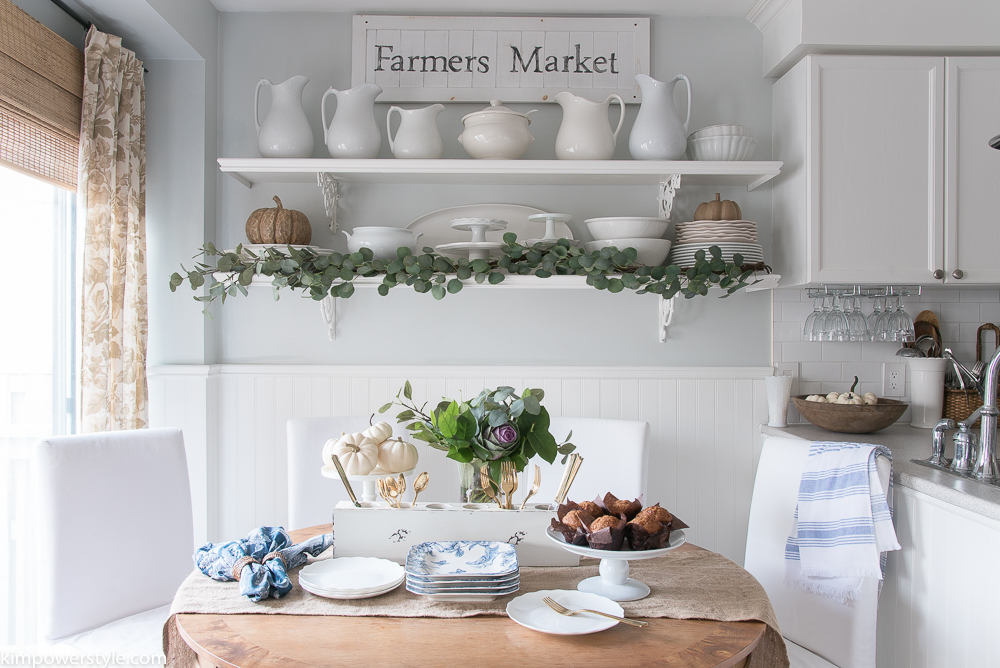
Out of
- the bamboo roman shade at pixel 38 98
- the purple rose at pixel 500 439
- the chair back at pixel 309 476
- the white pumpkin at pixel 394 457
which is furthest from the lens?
the chair back at pixel 309 476

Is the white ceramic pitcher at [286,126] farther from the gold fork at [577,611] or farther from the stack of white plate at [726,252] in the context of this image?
the gold fork at [577,611]

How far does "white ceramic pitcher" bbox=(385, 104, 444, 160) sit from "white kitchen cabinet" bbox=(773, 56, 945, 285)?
1.24m

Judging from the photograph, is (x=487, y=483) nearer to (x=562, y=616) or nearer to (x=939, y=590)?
(x=562, y=616)

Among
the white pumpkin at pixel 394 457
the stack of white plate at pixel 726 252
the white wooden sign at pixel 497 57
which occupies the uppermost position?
the white wooden sign at pixel 497 57

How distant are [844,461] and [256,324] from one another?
1.99 metres

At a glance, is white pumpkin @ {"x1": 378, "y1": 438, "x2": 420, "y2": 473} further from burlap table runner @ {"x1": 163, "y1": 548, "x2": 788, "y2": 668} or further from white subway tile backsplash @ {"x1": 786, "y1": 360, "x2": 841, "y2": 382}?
white subway tile backsplash @ {"x1": 786, "y1": 360, "x2": 841, "y2": 382}

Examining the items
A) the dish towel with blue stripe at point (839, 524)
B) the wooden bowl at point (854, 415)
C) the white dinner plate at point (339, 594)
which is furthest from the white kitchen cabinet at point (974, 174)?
the white dinner plate at point (339, 594)

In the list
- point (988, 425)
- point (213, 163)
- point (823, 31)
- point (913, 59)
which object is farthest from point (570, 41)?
point (988, 425)

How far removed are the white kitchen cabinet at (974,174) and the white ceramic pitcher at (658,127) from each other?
877mm

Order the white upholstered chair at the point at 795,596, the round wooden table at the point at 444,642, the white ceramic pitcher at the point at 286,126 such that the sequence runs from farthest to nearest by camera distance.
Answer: the white ceramic pitcher at the point at 286,126 < the white upholstered chair at the point at 795,596 < the round wooden table at the point at 444,642

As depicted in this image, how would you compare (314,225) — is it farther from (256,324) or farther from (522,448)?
(522,448)

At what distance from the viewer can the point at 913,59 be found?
216 cm

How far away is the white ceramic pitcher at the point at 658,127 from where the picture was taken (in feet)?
7.19

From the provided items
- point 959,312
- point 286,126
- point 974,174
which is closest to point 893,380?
point 959,312
